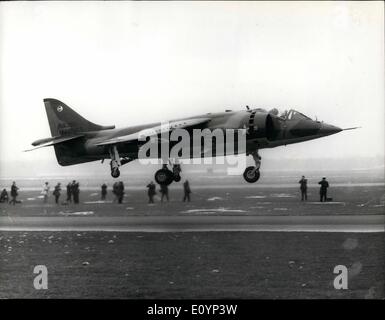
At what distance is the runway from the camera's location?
33.1 meters

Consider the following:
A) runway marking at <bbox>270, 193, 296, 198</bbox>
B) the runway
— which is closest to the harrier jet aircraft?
the runway

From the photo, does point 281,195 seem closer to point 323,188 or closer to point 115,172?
point 323,188

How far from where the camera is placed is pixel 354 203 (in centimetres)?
4303

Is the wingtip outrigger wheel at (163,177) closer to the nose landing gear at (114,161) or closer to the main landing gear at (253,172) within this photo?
the nose landing gear at (114,161)

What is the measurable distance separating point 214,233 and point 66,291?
10.1 meters

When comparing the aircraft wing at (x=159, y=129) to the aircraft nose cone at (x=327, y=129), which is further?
the aircraft wing at (x=159, y=129)

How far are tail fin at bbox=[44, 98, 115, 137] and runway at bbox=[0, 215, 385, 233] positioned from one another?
10.2 m

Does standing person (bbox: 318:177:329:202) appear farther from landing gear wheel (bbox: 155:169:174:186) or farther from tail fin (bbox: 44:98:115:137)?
tail fin (bbox: 44:98:115:137)

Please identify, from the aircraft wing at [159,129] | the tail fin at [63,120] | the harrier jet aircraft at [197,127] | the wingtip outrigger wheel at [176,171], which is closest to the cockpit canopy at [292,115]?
the harrier jet aircraft at [197,127]

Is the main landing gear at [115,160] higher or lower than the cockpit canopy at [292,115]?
lower

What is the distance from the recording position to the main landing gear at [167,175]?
23.1 metres

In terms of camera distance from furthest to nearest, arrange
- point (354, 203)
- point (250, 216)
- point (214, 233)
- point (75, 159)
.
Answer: point (354, 203) < point (250, 216) < point (214, 233) < point (75, 159)
